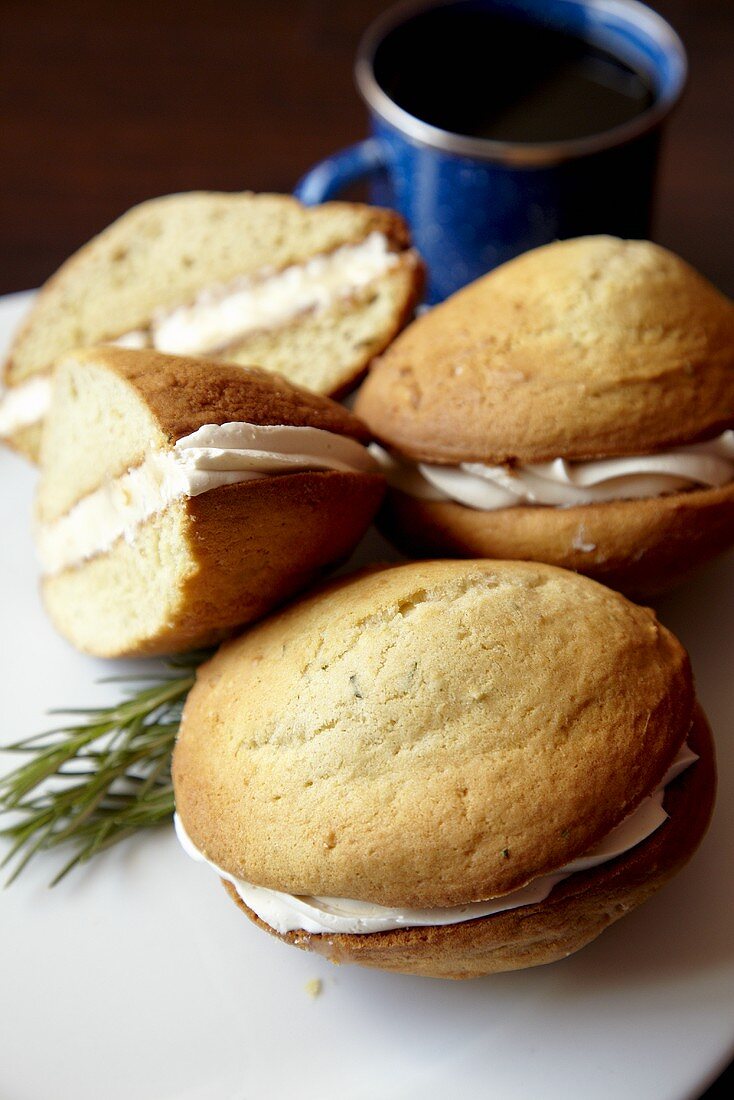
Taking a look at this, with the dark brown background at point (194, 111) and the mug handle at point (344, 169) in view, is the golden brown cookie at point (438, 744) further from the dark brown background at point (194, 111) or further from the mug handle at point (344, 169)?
the dark brown background at point (194, 111)

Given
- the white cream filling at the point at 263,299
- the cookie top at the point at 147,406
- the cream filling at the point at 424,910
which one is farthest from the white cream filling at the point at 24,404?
the cream filling at the point at 424,910

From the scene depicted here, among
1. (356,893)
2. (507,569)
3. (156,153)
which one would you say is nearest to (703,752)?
(507,569)

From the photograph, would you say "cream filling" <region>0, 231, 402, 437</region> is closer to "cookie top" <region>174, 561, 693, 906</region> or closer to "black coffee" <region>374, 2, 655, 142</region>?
"black coffee" <region>374, 2, 655, 142</region>

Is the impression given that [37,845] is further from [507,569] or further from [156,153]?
[156,153]

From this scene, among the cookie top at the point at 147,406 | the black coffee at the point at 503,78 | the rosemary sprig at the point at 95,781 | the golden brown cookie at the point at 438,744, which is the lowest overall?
the rosemary sprig at the point at 95,781

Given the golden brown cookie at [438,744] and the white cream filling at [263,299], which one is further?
the white cream filling at [263,299]

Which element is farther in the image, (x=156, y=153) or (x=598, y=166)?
(x=156, y=153)

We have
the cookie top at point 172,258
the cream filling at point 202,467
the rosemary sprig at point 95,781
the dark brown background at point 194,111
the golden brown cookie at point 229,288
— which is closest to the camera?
the cream filling at point 202,467
